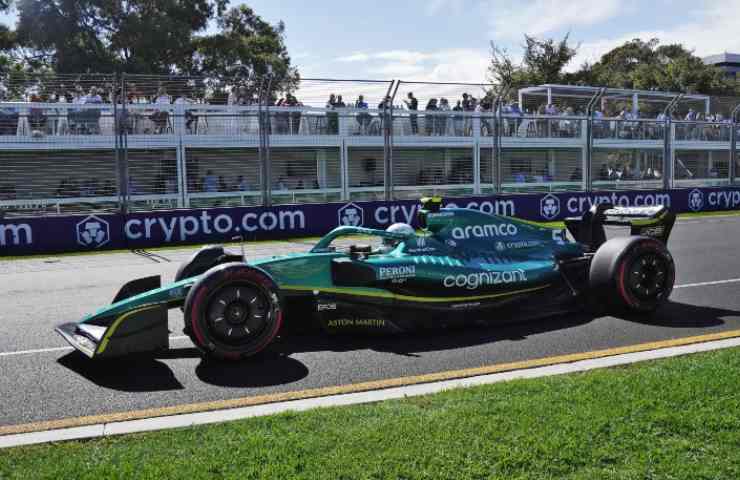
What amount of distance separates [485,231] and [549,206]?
1350cm

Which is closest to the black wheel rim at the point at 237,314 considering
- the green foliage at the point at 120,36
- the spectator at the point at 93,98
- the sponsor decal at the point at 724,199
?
the spectator at the point at 93,98

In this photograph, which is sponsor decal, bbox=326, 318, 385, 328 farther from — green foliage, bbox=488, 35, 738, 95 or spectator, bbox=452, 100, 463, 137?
green foliage, bbox=488, 35, 738, 95

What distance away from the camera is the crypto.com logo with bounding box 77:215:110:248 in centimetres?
1488

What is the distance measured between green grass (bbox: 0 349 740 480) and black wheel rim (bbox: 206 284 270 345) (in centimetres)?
153

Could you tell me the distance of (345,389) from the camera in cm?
497

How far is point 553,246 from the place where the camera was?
24.8ft

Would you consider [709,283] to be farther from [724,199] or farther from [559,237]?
[724,199]

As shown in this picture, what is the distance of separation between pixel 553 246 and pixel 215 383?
12.8ft

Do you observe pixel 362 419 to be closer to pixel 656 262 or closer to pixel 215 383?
pixel 215 383

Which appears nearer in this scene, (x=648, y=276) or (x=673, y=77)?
(x=648, y=276)

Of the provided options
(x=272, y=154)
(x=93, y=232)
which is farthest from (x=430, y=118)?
(x=93, y=232)

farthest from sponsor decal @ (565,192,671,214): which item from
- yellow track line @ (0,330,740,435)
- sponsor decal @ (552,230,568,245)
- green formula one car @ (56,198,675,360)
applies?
yellow track line @ (0,330,740,435)

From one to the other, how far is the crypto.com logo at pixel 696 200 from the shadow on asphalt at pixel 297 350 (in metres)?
17.1

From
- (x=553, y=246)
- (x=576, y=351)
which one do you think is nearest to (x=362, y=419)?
(x=576, y=351)
